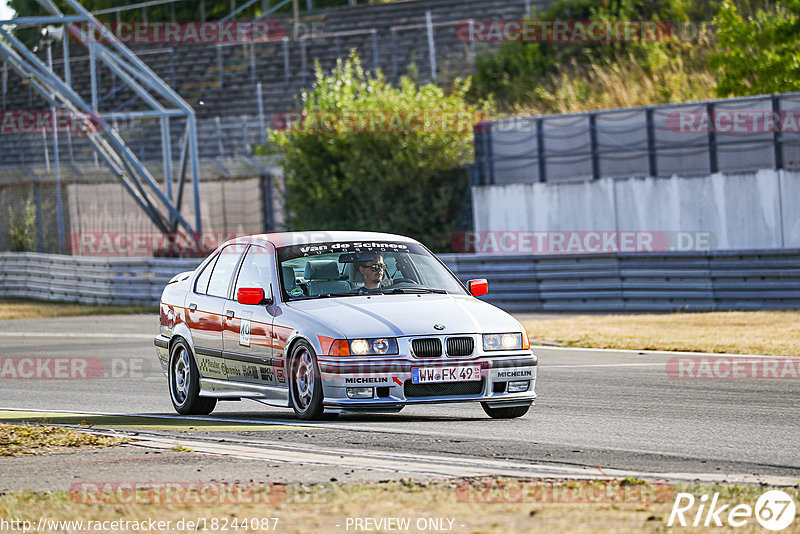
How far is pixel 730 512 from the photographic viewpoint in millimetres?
5977

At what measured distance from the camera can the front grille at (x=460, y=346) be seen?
30.5 feet

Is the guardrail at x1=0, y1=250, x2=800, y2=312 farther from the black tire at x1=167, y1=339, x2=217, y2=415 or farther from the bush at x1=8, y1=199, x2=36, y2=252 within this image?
the black tire at x1=167, y1=339, x2=217, y2=415

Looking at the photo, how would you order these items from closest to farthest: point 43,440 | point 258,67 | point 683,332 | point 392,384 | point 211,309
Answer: point 43,440 → point 392,384 → point 211,309 → point 683,332 → point 258,67

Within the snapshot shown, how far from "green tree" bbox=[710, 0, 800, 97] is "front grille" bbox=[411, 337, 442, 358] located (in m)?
21.5

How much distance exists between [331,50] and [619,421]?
36387mm

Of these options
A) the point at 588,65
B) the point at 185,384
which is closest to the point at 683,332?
the point at 185,384

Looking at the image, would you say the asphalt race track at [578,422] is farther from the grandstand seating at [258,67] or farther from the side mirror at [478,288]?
the grandstand seating at [258,67]

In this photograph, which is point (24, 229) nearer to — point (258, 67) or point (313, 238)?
point (258, 67)

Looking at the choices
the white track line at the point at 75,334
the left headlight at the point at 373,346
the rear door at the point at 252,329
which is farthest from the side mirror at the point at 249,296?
the white track line at the point at 75,334

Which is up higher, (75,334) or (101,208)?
(101,208)

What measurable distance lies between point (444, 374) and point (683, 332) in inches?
382

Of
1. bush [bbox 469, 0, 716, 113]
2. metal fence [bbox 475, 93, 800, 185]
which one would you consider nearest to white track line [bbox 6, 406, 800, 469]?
metal fence [bbox 475, 93, 800, 185]

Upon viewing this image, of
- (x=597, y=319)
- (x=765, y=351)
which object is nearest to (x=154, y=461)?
(x=765, y=351)

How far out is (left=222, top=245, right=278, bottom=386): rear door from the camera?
1003cm
